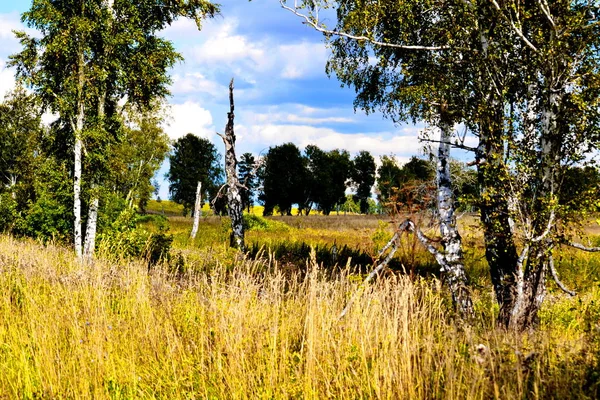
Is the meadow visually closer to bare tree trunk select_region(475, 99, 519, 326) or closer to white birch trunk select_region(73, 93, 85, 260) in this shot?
bare tree trunk select_region(475, 99, 519, 326)

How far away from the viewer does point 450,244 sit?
7.62 meters

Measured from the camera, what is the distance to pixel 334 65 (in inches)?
588

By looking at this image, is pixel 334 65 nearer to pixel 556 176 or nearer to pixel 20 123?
pixel 556 176

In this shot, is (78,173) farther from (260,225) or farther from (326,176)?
(326,176)

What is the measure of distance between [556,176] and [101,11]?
13.4 meters

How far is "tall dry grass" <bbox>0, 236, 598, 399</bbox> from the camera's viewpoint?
10.5ft

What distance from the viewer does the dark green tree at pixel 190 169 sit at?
5734 centimetres

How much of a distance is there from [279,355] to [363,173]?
267 ft

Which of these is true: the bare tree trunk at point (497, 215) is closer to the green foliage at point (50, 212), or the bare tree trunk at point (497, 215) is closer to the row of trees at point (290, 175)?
the green foliage at point (50, 212)

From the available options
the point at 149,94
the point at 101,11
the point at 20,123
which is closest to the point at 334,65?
the point at 149,94

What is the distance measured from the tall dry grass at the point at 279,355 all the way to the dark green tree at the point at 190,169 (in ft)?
172

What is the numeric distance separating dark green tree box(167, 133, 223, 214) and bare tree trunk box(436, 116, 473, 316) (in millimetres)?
49611

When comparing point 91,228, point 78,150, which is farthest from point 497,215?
point 91,228

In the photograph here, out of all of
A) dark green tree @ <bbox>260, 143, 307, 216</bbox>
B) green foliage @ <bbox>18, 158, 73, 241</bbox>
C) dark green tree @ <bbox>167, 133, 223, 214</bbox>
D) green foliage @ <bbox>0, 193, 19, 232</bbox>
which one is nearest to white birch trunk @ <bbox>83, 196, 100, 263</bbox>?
green foliage @ <bbox>18, 158, 73, 241</bbox>
